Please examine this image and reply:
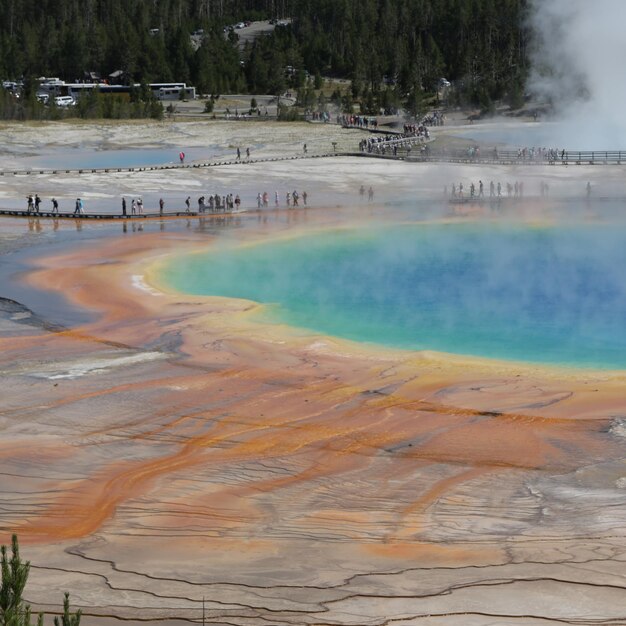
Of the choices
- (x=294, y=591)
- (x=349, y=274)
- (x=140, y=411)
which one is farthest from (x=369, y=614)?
(x=349, y=274)

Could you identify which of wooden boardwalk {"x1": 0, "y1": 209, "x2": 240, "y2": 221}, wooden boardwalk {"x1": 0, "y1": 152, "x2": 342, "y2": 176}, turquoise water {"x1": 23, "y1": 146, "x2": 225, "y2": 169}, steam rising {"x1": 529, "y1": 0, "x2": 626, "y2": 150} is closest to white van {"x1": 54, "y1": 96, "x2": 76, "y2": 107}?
turquoise water {"x1": 23, "y1": 146, "x2": 225, "y2": 169}

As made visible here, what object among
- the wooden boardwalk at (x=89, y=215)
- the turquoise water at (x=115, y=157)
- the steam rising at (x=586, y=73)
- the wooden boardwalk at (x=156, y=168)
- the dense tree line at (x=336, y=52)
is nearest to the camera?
the wooden boardwalk at (x=89, y=215)

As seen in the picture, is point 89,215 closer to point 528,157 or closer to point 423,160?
point 423,160

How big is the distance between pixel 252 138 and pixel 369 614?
4803 centimetres

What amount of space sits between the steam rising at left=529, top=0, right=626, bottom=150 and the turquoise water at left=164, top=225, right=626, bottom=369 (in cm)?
2290

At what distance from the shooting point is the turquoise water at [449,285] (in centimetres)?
2031

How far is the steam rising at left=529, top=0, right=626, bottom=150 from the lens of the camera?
55781 mm

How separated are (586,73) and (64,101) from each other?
106 feet

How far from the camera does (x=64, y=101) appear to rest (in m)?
73.8

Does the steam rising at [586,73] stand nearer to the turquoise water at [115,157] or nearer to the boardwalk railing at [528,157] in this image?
the boardwalk railing at [528,157]

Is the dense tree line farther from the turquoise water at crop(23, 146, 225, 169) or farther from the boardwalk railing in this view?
the boardwalk railing

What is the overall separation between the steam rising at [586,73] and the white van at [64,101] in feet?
93.8

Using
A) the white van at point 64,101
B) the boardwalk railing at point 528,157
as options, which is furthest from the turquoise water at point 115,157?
the white van at point 64,101

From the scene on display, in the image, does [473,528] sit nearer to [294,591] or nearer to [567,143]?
[294,591]
